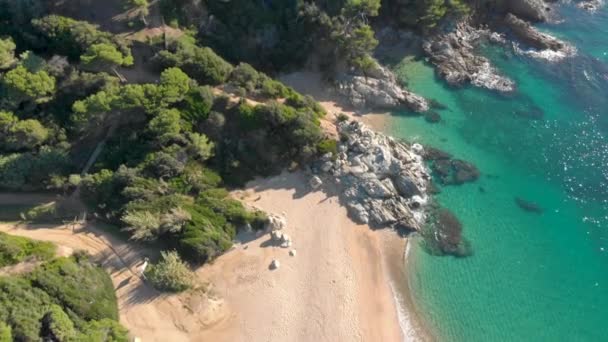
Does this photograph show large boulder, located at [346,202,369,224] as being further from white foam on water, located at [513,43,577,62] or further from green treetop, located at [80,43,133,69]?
white foam on water, located at [513,43,577,62]

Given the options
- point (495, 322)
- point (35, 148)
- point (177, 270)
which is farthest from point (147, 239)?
point (495, 322)

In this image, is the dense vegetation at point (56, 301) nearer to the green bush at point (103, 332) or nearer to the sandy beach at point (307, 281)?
the green bush at point (103, 332)

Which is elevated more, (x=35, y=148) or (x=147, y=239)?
(x=35, y=148)

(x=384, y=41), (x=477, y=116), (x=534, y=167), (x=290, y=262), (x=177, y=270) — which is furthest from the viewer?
(x=384, y=41)

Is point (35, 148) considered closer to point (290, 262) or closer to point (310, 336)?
point (290, 262)

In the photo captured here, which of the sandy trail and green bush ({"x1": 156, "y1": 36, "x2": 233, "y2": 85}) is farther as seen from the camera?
green bush ({"x1": 156, "y1": 36, "x2": 233, "y2": 85})

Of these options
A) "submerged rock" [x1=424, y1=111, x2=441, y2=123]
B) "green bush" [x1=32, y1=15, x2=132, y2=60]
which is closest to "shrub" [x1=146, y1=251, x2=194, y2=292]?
"green bush" [x1=32, y1=15, x2=132, y2=60]

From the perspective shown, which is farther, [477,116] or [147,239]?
[477,116]
